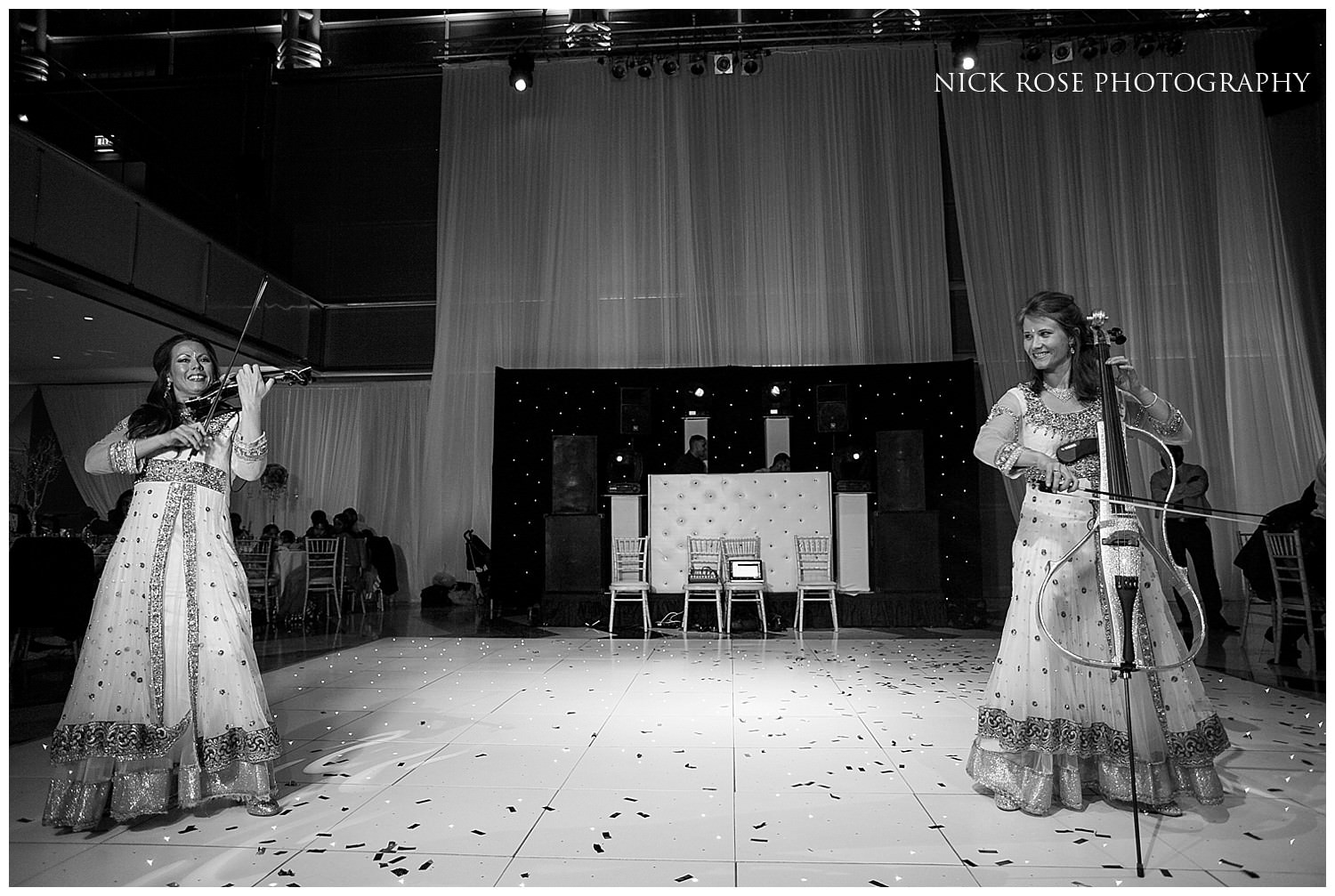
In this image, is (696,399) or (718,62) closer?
(718,62)

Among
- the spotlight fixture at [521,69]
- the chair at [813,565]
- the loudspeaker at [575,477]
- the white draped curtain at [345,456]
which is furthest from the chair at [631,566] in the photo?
the spotlight fixture at [521,69]

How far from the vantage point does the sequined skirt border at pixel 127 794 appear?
8.14 feet

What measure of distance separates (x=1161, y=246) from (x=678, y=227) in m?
5.67

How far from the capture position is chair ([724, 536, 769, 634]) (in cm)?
790

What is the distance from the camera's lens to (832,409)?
9531 millimetres

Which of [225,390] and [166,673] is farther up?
[225,390]

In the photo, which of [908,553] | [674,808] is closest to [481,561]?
[908,553]

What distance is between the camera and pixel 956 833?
239 cm

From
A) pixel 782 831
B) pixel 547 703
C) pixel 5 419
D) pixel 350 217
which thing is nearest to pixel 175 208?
pixel 350 217

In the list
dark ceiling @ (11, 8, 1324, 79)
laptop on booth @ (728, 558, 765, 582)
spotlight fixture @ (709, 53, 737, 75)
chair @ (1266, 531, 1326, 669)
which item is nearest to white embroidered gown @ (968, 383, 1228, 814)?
chair @ (1266, 531, 1326, 669)

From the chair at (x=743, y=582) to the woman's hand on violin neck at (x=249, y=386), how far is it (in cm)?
569

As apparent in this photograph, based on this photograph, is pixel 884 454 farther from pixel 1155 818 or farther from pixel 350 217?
pixel 350 217

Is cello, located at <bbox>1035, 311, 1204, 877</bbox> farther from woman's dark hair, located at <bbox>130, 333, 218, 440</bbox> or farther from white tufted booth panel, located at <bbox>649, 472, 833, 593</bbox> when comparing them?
white tufted booth panel, located at <bbox>649, 472, 833, 593</bbox>

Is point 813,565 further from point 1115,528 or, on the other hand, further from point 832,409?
point 1115,528
